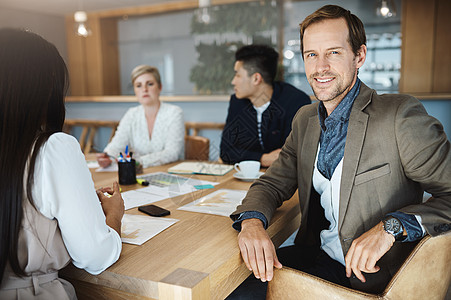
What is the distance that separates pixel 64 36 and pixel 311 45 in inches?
229

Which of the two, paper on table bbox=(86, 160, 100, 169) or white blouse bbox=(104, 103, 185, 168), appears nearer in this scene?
paper on table bbox=(86, 160, 100, 169)

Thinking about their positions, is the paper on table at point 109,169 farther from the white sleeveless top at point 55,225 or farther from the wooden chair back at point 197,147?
the white sleeveless top at point 55,225

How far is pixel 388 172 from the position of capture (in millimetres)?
1136

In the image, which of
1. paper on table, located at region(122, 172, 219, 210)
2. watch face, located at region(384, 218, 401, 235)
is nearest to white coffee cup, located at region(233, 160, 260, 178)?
paper on table, located at region(122, 172, 219, 210)

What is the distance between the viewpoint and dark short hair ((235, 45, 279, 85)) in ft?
8.48

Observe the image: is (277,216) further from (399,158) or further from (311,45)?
(311,45)

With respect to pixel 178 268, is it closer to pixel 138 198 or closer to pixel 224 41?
pixel 138 198

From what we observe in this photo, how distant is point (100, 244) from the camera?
86 cm

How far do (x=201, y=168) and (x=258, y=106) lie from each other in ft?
2.43

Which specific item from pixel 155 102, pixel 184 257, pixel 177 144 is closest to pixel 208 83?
pixel 155 102

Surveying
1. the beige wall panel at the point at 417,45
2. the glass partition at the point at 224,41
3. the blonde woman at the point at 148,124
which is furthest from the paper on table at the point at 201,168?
the beige wall panel at the point at 417,45

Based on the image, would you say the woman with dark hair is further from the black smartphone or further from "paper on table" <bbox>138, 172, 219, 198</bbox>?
"paper on table" <bbox>138, 172, 219, 198</bbox>

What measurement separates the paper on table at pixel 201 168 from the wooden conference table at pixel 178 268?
2.26 feet

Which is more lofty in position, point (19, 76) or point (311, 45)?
point (311, 45)
